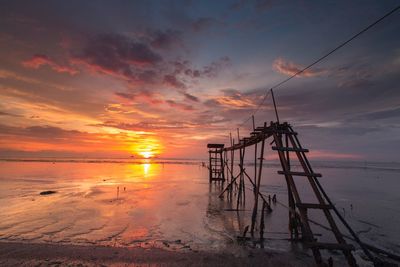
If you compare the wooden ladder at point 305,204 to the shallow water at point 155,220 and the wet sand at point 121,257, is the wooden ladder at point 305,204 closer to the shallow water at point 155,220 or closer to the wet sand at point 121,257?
the wet sand at point 121,257

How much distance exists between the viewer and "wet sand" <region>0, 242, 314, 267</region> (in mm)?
8188

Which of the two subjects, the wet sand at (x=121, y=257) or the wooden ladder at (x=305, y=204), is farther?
the wet sand at (x=121, y=257)

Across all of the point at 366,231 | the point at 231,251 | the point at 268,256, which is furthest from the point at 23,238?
the point at 366,231

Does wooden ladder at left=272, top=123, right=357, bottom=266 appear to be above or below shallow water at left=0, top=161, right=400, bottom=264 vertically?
above

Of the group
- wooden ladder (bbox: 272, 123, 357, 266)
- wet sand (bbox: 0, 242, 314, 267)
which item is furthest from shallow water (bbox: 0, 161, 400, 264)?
wooden ladder (bbox: 272, 123, 357, 266)

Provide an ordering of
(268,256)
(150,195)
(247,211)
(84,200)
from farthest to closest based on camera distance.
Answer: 1. (150,195)
2. (84,200)
3. (247,211)
4. (268,256)

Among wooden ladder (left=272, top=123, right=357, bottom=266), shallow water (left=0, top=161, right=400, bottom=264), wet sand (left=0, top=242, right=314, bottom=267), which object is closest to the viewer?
wooden ladder (left=272, top=123, right=357, bottom=266)

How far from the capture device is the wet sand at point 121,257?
8188 mm

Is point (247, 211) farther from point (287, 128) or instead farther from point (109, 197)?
point (109, 197)

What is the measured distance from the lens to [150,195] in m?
23.0

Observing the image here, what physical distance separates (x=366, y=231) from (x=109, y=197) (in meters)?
19.3

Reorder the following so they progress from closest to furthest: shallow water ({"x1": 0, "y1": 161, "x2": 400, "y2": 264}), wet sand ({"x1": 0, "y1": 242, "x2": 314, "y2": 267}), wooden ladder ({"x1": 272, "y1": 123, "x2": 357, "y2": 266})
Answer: wooden ladder ({"x1": 272, "y1": 123, "x2": 357, "y2": 266})
wet sand ({"x1": 0, "y1": 242, "x2": 314, "y2": 267})
shallow water ({"x1": 0, "y1": 161, "x2": 400, "y2": 264})

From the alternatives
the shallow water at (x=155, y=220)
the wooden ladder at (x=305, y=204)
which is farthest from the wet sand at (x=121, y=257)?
the wooden ladder at (x=305, y=204)

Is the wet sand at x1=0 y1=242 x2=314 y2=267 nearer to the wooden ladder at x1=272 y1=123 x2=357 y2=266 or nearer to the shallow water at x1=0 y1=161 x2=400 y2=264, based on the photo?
the shallow water at x1=0 y1=161 x2=400 y2=264
